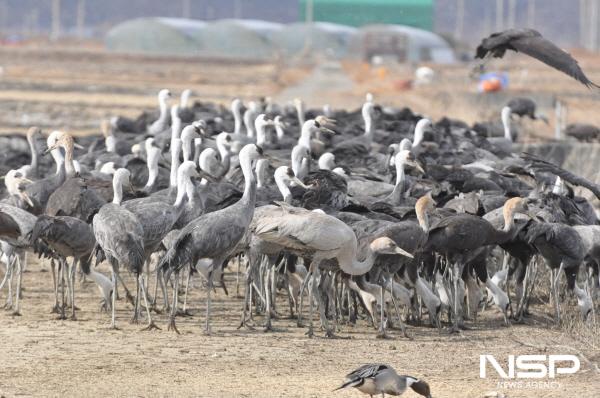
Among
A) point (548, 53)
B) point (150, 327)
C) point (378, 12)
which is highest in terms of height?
point (378, 12)

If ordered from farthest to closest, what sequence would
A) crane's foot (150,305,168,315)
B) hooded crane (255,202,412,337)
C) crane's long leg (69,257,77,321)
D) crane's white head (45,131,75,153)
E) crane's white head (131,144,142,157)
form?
crane's white head (131,144,142,157) → crane's white head (45,131,75,153) → crane's foot (150,305,168,315) → crane's long leg (69,257,77,321) → hooded crane (255,202,412,337)

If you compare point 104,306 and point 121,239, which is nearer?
point 121,239

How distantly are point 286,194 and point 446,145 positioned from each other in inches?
330

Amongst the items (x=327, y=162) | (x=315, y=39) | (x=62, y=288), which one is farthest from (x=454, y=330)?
(x=315, y=39)

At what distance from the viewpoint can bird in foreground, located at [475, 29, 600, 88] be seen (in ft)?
48.5

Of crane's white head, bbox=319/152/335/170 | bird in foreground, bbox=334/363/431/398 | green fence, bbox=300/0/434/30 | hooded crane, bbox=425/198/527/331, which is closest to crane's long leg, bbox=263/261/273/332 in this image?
hooded crane, bbox=425/198/527/331

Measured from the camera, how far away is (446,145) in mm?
22000

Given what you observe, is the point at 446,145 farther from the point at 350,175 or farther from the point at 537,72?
the point at 537,72

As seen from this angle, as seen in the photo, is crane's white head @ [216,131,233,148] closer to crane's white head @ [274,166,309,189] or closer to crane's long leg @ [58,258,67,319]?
crane's white head @ [274,166,309,189]

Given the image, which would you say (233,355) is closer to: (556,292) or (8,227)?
(8,227)

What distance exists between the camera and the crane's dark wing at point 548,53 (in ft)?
48.2

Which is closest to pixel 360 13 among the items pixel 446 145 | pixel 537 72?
pixel 537 72

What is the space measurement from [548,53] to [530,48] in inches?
9.3

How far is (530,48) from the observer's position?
14977mm
